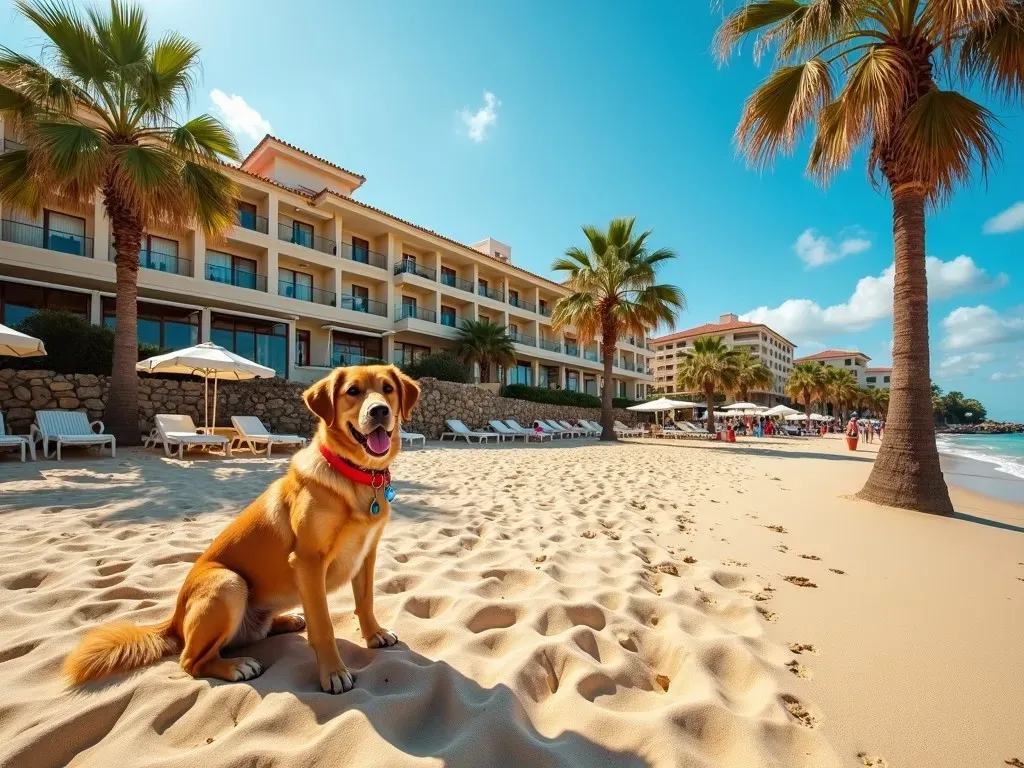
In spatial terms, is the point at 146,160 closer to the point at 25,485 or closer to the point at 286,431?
the point at 25,485

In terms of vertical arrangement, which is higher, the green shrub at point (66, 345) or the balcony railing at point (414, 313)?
the balcony railing at point (414, 313)

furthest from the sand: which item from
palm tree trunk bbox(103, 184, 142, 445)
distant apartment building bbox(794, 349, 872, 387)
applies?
distant apartment building bbox(794, 349, 872, 387)

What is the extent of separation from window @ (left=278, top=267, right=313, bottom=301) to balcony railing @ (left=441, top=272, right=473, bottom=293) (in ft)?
28.6

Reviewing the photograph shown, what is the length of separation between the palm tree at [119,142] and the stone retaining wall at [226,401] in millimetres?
2834

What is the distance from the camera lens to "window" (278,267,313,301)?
862 inches

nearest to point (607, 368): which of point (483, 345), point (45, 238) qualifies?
point (483, 345)

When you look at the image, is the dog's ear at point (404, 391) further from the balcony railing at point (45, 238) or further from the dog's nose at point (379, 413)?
the balcony railing at point (45, 238)

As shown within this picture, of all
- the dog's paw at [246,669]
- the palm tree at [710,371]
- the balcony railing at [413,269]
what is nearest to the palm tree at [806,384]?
the palm tree at [710,371]

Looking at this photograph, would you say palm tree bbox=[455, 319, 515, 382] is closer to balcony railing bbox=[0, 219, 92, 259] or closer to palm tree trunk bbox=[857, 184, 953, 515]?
balcony railing bbox=[0, 219, 92, 259]

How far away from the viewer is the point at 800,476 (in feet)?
32.6

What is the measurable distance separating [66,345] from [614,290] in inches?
736

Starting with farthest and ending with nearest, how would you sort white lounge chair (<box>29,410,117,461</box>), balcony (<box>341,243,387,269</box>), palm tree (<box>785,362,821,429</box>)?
palm tree (<box>785,362,821,429</box>), balcony (<box>341,243,387,269</box>), white lounge chair (<box>29,410,117,461</box>)

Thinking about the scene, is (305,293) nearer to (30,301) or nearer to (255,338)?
(255,338)

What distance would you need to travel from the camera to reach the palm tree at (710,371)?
31.2 m
